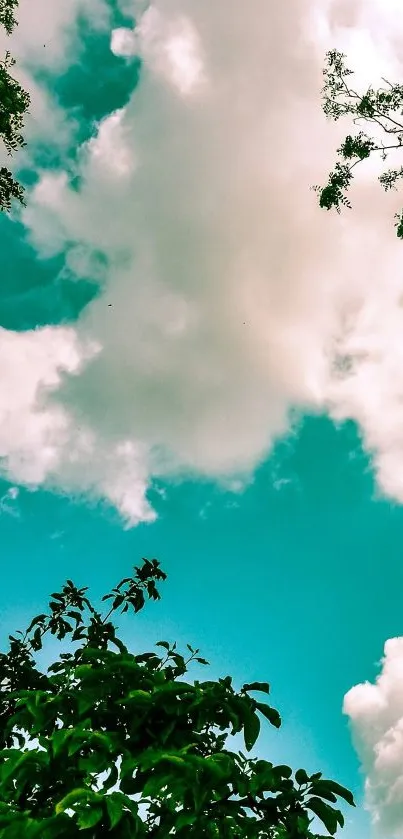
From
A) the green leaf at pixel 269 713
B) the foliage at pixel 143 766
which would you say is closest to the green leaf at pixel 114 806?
the foliage at pixel 143 766

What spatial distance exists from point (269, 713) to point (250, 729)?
276 millimetres

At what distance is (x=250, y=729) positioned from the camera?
413cm

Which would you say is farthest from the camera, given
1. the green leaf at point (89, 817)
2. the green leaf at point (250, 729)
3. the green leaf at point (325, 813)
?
the green leaf at point (250, 729)

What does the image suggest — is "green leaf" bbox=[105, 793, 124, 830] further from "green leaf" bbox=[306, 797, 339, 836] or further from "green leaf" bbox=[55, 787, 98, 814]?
"green leaf" bbox=[306, 797, 339, 836]

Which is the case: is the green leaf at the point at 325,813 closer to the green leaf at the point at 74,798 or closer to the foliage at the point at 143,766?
the foliage at the point at 143,766

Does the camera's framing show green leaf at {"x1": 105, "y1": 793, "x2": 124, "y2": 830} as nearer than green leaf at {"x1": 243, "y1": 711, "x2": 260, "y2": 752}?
Yes

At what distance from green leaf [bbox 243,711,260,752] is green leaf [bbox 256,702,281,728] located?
0.22 metres

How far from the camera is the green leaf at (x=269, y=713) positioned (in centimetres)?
436

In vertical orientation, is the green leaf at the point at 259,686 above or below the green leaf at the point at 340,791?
above

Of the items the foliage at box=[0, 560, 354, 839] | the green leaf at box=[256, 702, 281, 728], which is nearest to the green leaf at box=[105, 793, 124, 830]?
the foliage at box=[0, 560, 354, 839]

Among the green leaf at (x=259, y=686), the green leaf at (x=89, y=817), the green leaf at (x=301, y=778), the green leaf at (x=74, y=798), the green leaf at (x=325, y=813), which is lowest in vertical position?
the green leaf at (x=89, y=817)

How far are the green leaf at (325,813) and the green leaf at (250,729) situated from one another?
48 cm

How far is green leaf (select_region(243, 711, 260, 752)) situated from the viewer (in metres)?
4.12

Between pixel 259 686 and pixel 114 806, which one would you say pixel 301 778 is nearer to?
pixel 259 686
